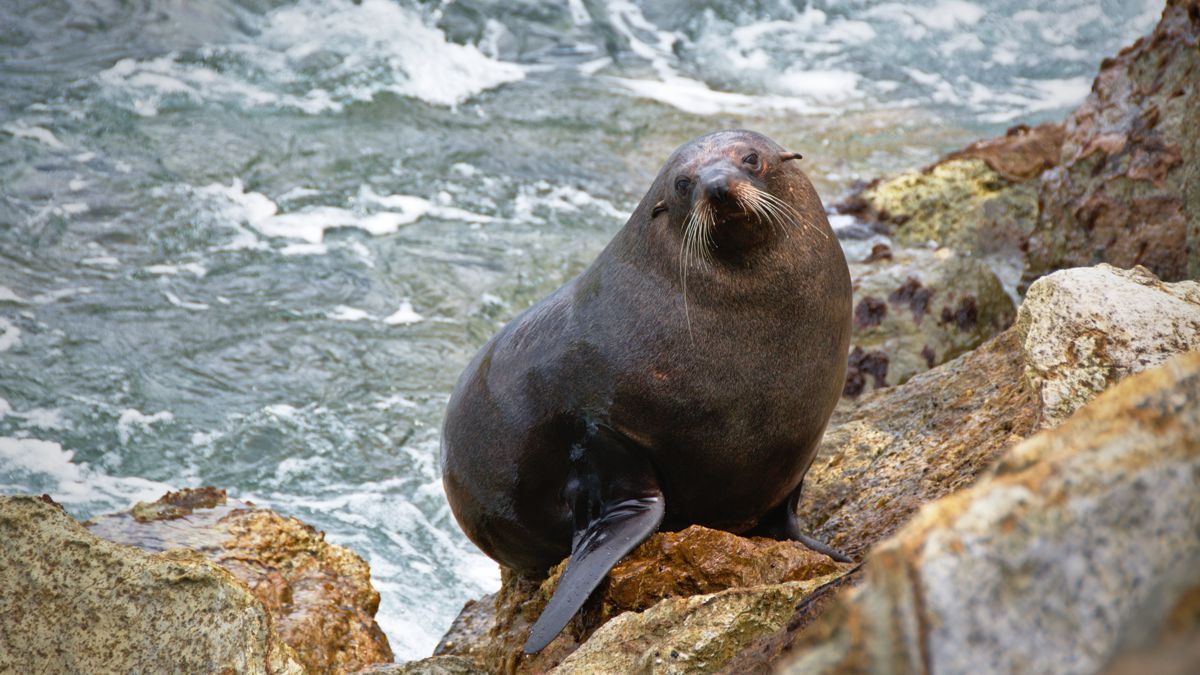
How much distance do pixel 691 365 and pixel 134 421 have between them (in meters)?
5.53

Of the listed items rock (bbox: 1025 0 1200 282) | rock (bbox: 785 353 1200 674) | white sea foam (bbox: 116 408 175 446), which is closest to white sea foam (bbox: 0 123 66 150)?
white sea foam (bbox: 116 408 175 446)

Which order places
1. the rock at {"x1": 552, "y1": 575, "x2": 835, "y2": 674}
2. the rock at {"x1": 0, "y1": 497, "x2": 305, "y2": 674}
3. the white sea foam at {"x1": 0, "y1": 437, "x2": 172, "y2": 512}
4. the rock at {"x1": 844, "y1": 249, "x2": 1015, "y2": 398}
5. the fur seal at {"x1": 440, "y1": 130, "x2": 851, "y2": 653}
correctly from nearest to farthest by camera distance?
the rock at {"x1": 552, "y1": 575, "x2": 835, "y2": 674} < the rock at {"x1": 0, "y1": 497, "x2": 305, "y2": 674} < the fur seal at {"x1": 440, "y1": 130, "x2": 851, "y2": 653} < the rock at {"x1": 844, "y1": 249, "x2": 1015, "y2": 398} < the white sea foam at {"x1": 0, "y1": 437, "x2": 172, "y2": 512}

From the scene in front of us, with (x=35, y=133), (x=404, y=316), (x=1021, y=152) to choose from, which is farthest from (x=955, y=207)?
(x=35, y=133)

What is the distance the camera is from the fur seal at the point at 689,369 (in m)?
4.46

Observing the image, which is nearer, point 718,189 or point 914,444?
point 718,189

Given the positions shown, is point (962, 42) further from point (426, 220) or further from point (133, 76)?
point (133, 76)

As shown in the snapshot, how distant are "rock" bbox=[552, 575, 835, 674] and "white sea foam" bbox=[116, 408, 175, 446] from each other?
19.5 feet

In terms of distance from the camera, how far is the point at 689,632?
10.5 ft

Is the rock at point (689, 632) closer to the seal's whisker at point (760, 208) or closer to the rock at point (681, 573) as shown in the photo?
the rock at point (681, 573)

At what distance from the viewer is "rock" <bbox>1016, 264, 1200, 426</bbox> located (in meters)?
3.63

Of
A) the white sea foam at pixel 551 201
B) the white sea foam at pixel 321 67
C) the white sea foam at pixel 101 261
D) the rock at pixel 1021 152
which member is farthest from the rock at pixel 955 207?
the white sea foam at pixel 101 261

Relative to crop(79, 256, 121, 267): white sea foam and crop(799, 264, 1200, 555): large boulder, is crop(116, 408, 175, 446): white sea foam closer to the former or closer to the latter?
crop(79, 256, 121, 267): white sea foam

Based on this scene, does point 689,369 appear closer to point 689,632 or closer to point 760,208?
point 760,208

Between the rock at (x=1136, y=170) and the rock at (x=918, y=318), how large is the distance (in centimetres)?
37
